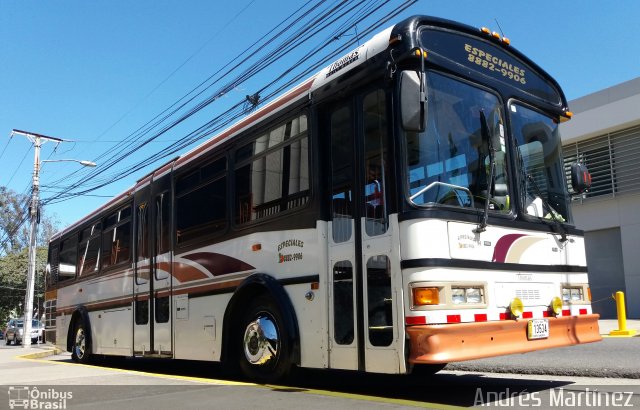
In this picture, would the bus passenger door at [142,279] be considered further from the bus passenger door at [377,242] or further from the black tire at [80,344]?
the bus passenger door at [377,242]

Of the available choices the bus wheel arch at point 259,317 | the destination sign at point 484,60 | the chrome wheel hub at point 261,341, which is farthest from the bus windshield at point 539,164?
the chrome wheel hub at point 261,341

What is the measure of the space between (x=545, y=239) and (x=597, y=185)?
15.0 m

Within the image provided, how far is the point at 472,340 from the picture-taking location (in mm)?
5008

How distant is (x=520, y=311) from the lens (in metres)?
5.49

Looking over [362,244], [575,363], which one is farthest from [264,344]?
[575,363]

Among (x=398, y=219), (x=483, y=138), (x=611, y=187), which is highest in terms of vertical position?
(x=611, y=187)

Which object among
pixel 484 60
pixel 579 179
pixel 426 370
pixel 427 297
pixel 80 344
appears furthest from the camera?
pixel 80 344

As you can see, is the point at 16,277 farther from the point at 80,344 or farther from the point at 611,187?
the point at 611,187

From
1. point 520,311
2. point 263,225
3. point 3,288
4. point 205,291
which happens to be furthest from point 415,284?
point 3,288

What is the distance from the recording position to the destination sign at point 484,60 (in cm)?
557

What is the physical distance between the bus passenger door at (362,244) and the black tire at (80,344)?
8.11 meters

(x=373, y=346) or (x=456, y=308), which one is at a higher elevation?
(x=456, y=308)

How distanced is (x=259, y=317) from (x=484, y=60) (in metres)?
3.77

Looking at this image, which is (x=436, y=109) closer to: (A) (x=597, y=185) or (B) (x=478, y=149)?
(B) (x=478, y=149)
